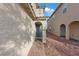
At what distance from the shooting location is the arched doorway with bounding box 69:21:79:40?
1566 cm

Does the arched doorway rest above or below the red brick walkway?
above

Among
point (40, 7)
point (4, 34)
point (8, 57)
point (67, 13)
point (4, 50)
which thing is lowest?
point (8, 57)

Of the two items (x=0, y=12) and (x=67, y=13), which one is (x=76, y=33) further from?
(x=0, y=12)

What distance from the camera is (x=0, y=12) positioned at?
9.29 ft

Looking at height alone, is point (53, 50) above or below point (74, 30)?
below

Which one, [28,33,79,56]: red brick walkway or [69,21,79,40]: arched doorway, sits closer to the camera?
[28,33,79,56]: red brick walkway

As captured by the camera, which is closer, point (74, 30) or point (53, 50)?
point (53, 50)

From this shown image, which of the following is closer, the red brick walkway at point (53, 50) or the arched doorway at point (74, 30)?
the red brick walkway at point (53, 50)

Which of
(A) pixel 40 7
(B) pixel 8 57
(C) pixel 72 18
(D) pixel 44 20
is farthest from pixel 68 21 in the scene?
(B) pixel 8 57

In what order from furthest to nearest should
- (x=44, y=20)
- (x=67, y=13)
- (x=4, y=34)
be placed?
(x=67, y=13)
(x=44, y=20)
(x=4, y=34)

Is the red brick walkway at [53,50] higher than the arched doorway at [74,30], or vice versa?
the arched doorway at [74,30]

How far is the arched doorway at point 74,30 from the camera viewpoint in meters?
15.7

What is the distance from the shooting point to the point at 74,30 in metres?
16.1

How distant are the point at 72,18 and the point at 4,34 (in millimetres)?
12768
